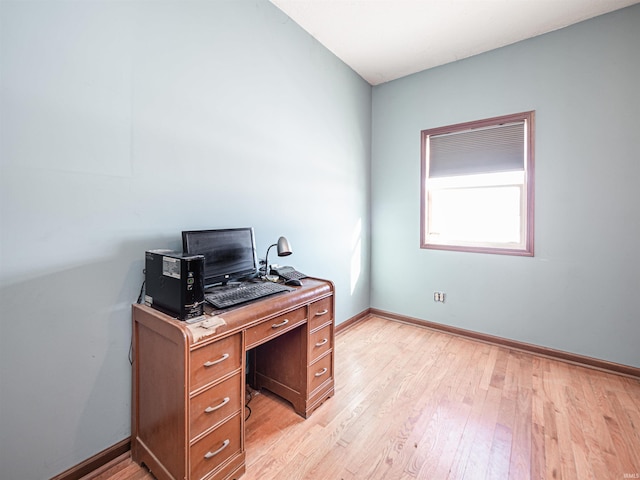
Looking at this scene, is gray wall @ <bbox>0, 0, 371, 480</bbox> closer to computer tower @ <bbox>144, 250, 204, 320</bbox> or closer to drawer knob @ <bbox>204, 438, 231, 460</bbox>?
computer tower @ <bbox>144, 250, 204, 320</bbox>

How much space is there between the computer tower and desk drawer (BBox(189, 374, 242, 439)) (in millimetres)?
359

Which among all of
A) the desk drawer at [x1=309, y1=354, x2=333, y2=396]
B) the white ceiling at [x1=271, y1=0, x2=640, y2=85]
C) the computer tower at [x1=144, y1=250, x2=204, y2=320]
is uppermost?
the white ceiling at [x1=271, y1=0, x2=640, y2=85]

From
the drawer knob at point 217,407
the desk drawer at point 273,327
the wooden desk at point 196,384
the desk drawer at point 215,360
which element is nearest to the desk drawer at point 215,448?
the wooden desk at point 196,384

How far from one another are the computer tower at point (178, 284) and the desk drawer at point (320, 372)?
0.93m

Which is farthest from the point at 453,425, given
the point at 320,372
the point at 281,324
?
the point at 281,324

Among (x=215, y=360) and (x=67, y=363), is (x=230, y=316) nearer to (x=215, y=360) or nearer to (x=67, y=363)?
(x=215, y=360)

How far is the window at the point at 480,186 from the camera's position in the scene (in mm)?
2877

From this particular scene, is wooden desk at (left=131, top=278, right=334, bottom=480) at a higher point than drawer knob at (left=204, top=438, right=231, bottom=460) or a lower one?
higher

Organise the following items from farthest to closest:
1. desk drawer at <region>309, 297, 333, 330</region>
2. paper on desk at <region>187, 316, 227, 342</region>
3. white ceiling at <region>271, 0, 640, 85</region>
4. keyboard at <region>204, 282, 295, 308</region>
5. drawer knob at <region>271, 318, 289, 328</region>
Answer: white ceiling at <region>271, 0, 640, 85</region>
desk drawer at <region>309, 297, 333, 330</region>
drawer knob at <region>271, 318, 289, 328</region>
keyboard at <region>204, 282, 295, 308</region>
paper on desk at <region>187, 316, 227, 342</region>

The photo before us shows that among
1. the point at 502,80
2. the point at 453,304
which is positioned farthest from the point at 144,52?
the point at 453,304

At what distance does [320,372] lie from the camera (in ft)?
6.61

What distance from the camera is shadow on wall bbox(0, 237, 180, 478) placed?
49.5 inches

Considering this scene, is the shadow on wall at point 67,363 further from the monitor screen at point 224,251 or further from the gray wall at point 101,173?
the monitor screen at point 224,251

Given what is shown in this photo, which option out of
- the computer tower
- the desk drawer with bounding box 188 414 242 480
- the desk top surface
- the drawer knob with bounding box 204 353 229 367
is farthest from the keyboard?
the desk drawer with bounding box 188 414 242 480
